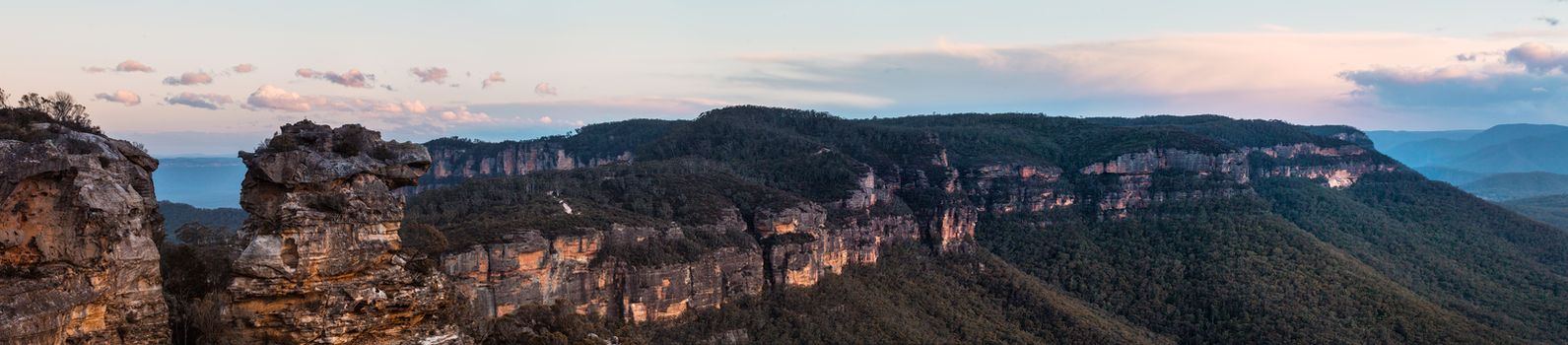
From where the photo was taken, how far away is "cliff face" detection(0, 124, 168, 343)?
674 inches

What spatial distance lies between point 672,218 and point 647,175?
40.2 ft

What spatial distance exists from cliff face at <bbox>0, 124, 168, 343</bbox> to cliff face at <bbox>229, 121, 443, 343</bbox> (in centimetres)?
190

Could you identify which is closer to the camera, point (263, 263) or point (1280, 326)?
point (263, 263)

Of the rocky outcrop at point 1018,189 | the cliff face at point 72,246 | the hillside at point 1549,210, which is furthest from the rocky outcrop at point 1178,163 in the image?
the cliff face at point 72,246

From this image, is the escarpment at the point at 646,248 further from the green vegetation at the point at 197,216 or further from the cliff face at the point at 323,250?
the green vegetation at the point at 197,216

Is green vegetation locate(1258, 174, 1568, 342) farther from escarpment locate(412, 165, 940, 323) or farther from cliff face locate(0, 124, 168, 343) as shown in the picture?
cliff face locate(0, 124, 168, 343)

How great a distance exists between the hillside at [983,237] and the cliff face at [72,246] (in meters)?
13.4

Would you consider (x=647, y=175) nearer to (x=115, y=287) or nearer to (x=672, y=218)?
(x=672, y=218)

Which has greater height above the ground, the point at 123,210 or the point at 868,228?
the point at 123,210

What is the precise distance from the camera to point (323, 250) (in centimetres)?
2059

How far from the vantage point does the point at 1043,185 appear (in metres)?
110

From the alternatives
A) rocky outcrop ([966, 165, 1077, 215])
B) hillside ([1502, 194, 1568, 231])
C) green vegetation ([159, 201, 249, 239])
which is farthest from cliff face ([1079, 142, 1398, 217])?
green vegetation ([159, 201, 249, 239])

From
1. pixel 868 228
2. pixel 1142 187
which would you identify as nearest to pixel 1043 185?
pixel 1142 187

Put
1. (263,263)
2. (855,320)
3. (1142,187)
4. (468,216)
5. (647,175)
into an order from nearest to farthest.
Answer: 1. (263,263)
2. (468,216)
3. (855,320)
4. (647,175)
5. (1142,187)
